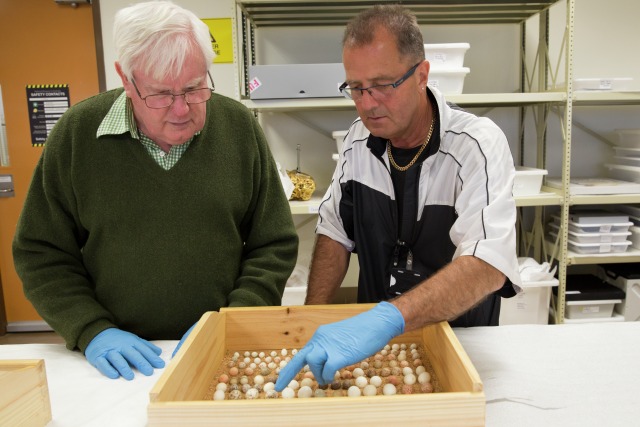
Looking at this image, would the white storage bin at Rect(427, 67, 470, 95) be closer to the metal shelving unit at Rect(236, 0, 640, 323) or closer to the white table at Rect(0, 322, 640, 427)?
the metal shelving unit at Rect(236, 0, 640, 323)

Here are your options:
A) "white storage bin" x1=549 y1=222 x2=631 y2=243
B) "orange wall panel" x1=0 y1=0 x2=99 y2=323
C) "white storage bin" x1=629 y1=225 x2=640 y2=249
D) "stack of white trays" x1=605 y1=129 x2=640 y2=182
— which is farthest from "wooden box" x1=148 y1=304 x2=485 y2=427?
"orange wall panel" x1=0 y1=0 x2=99 y2=323

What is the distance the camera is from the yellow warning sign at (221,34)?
9.03 feet

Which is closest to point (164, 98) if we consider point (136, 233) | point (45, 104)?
point (136, 233)

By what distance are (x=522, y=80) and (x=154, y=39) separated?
2.39 m

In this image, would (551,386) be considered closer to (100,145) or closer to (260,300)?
(260,300)

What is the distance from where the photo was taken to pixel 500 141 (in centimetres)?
113

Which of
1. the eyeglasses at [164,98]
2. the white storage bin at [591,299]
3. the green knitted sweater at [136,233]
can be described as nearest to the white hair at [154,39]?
the eyeglasses at [164,98]

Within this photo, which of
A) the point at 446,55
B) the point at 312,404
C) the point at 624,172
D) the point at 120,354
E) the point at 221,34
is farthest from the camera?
the point at 221,34

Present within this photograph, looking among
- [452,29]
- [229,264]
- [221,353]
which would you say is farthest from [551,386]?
[452,29]

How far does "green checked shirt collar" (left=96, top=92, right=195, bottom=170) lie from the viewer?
1110mm

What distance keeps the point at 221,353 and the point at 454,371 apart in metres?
0.46

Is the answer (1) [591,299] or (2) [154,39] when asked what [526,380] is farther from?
(1) [591,299]

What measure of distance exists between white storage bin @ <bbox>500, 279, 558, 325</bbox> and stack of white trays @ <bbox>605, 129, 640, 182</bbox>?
0.75m

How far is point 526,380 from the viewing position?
888mm
